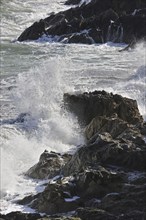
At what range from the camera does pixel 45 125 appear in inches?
639

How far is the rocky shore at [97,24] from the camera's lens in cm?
3222

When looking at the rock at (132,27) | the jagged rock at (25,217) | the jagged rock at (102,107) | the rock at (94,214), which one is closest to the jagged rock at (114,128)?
the jagged rock at (102,107)

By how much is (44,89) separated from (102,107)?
3.86 m

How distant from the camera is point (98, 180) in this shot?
960 centimetres

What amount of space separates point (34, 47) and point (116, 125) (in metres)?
19.1

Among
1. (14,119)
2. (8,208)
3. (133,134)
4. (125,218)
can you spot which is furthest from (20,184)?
(14,119)

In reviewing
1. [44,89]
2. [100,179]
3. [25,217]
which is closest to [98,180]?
[100,179]

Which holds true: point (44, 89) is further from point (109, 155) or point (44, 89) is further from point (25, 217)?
point (25, 217)

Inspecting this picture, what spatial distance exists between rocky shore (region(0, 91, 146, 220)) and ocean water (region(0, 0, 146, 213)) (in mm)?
544

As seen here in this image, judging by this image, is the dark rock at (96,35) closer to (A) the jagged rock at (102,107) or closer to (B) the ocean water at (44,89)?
(B) the ocean water at (44,89)

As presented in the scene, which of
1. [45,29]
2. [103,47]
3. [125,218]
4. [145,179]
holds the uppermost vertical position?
[45,29]

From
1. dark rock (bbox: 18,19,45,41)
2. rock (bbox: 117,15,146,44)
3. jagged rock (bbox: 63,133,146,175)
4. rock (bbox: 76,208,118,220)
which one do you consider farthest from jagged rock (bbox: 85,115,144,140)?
dark rock (bbox: 18,19,45,41)

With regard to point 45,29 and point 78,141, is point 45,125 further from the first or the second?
point 45,29

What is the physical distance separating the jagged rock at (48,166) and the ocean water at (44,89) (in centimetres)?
20
